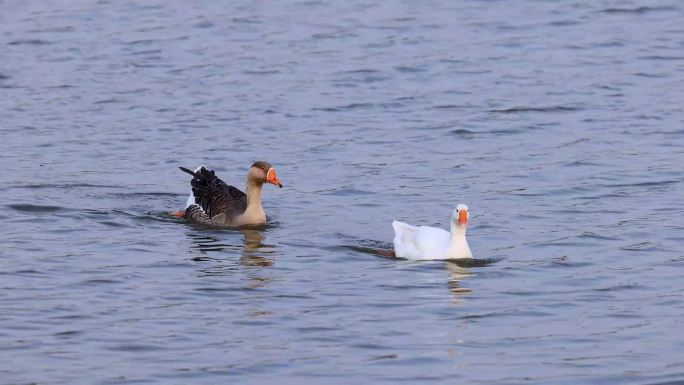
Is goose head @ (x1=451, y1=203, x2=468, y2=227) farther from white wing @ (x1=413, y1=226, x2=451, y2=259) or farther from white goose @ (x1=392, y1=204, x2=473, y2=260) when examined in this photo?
white wing @ (x1=413, y1=226, x2=451, y2=259)

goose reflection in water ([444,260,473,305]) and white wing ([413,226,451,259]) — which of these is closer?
goose reflection in water ([444,260,473,305])

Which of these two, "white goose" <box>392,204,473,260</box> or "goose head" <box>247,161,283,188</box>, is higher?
"goose head" <box>247,161,283,188</box>

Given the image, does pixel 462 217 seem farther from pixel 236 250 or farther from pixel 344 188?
pixel 344 188

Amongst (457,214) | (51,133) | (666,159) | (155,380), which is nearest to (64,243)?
(457,214)

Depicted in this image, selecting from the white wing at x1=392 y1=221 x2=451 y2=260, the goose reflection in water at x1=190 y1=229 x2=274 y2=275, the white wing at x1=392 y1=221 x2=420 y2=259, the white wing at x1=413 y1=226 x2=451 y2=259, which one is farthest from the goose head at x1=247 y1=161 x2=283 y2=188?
the white wing at x1=413 y1=226 x2=451 y2=259

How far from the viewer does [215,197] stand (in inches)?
732

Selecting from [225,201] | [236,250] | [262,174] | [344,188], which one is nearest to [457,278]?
[236,250]

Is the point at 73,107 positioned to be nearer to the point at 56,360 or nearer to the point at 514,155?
the point at 514,155

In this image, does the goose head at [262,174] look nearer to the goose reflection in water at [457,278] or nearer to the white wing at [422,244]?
the white wing at [422,244]

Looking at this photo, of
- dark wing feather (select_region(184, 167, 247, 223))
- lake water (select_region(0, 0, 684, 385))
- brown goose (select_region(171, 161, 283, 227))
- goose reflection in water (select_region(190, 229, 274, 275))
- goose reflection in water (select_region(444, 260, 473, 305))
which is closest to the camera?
lake water (select_region(0, 0, 684, 385))

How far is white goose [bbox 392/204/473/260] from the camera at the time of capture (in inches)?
608

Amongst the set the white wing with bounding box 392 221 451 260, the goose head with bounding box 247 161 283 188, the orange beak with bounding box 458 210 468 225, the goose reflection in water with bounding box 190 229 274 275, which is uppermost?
the goose head with bounding box 247 161 283 188

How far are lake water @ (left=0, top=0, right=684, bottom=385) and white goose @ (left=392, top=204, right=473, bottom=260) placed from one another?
209 millimetres

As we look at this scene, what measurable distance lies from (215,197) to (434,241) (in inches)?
157
